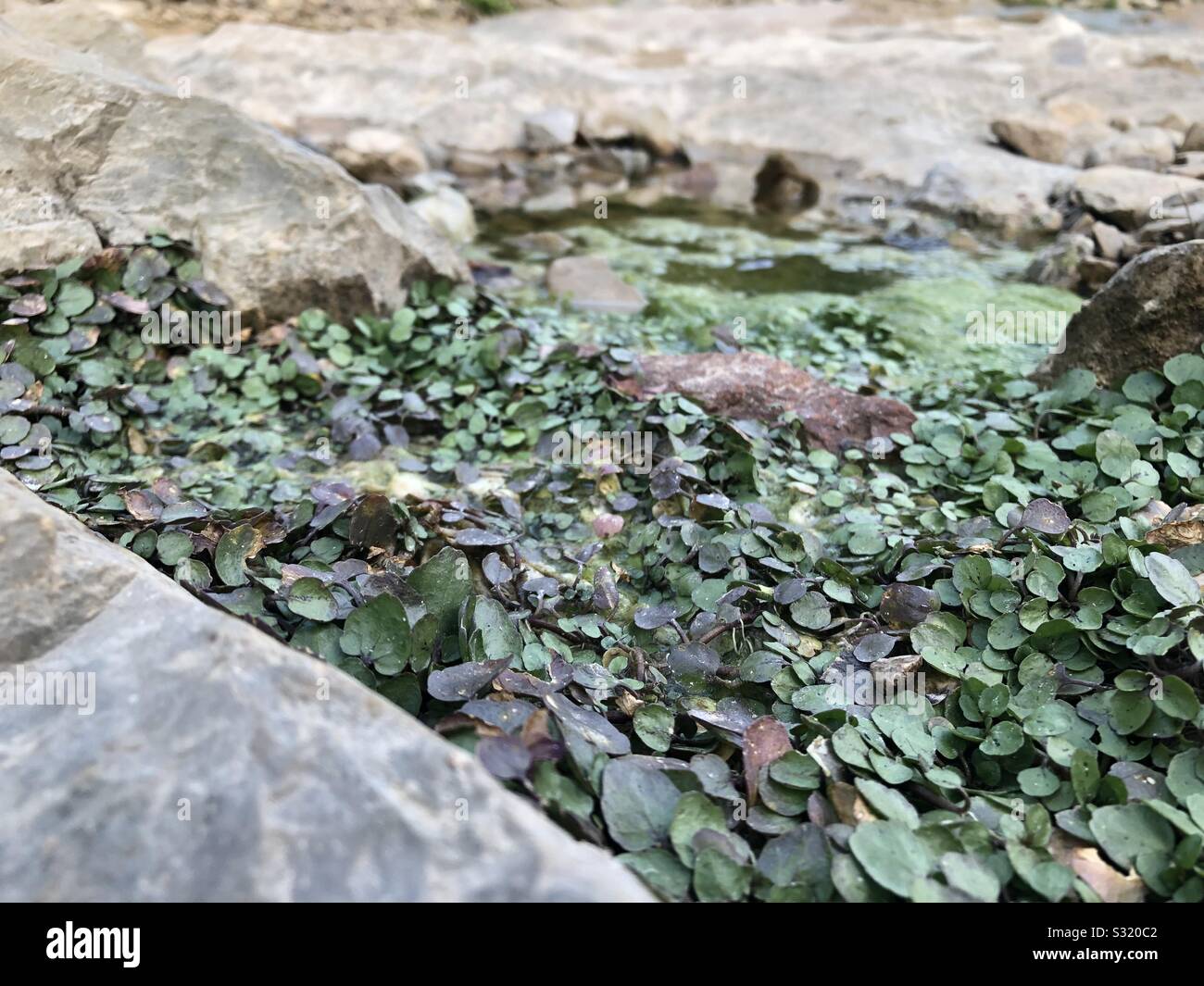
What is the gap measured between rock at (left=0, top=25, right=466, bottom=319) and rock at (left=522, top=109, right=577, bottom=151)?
16.8ft

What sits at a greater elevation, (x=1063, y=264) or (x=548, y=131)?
(x=1063, y=264)

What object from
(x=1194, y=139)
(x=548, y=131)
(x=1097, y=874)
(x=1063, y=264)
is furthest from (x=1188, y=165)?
(x=1097, y=874)

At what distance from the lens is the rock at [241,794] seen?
1.31m

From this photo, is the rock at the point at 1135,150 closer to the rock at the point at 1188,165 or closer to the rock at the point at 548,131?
the rock at the point at 1188,165

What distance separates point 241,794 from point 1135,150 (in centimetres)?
900

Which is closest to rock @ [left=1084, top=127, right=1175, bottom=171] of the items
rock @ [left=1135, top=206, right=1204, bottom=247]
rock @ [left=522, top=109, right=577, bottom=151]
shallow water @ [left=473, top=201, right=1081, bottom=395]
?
shallow water @ [left=473, top=201, right=1081, bottom=395]

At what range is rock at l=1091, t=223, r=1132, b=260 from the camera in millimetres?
5535

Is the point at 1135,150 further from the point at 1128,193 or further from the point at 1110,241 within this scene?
the point at 1110,241

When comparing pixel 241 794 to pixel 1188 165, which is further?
pixel 1188 165

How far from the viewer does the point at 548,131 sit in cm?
917

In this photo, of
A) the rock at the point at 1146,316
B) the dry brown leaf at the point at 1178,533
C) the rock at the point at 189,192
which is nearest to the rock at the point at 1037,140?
the rock at the point at 1146,316

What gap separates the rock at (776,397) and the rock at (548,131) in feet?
19.9
